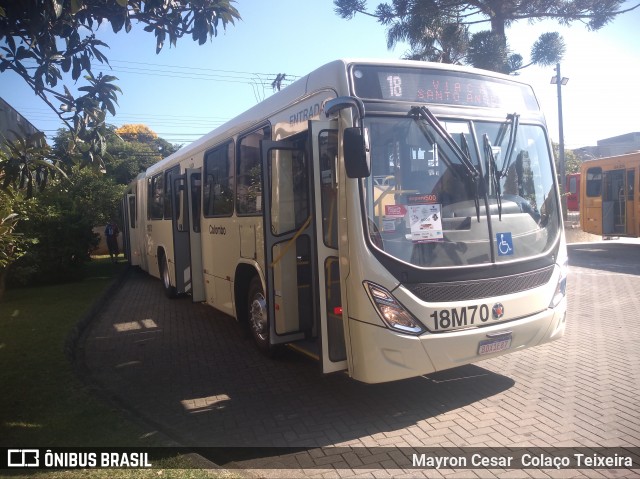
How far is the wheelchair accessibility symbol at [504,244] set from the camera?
4.80 meters

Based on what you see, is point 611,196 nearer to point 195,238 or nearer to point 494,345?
point 195,238

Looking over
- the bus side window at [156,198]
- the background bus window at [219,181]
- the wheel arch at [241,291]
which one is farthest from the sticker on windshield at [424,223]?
the bus side window at [156,198]

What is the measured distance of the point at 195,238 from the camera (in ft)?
29.2

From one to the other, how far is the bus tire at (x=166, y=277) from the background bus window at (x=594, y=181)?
14734mm

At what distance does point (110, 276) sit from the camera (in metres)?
16.0

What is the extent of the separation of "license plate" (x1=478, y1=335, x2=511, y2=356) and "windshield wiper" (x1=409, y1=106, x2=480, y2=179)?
1591 millimetres

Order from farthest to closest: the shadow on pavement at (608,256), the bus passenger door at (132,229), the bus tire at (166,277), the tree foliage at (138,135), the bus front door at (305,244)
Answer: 1. the tree foliage at (138,135)
2. the bus passenger door at (132,229)
3. the shadow on pavement at (608,256)
4. the bus tire at (166,277)
5. the bus front door at (305,244)

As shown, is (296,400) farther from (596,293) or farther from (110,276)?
(110,276)

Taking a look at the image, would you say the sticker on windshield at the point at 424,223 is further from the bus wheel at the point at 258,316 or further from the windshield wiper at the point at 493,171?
the bus wheel at the point at 258,316

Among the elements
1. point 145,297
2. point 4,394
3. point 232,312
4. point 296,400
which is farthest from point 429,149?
point 145,297

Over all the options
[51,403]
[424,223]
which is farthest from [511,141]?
[51,403]

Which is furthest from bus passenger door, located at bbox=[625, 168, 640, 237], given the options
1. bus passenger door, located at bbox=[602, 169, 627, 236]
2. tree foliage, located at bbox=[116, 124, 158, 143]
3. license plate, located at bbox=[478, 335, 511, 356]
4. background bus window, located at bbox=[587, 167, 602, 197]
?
tree foliage, located at bbox=[116, 124, 158, 143]

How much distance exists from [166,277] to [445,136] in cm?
894

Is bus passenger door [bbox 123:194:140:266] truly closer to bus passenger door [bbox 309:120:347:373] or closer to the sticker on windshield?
bus passenger door [bbox 309:120:347:373]
